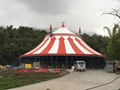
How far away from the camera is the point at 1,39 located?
167 ft

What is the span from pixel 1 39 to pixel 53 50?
2125 centimetres

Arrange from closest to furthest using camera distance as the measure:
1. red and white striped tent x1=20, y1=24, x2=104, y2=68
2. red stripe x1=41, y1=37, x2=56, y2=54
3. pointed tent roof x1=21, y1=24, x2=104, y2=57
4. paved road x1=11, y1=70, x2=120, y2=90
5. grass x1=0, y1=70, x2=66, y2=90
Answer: paved road x1=11, y1=70, x2=120, y2=90 < grass x1=0, y1=70, x2=66, y2=90 < red and white striped tent x1=20, y1=24, x2=104, y2=68 < pointed tent roof x1=21, y1=24, x2=104, y2=57 < red stripe x1=41, y1=37, x2=56, y2=54

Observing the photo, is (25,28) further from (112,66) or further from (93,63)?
(112,66)

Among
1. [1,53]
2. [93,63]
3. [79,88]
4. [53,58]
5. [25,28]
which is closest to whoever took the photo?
[79,88]

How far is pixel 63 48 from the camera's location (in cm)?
3425

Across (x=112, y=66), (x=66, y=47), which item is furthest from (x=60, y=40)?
(x=112, y=66)

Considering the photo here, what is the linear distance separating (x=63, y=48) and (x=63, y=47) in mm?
346

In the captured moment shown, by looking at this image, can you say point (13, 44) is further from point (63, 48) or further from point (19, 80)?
point (19, 80)

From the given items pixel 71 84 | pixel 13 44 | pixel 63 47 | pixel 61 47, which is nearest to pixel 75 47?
pixel 63 47

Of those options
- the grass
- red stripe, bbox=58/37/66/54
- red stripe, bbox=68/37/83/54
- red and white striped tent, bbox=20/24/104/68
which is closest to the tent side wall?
red and white striped tent, bbox=20/24/104/68

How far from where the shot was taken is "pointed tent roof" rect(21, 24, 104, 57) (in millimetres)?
32594

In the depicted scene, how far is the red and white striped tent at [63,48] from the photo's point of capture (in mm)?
32344

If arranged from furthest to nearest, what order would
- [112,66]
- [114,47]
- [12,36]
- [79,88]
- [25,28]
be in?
1. [25,28]
2. [12,36]
3. [114,47]
4. [112,66]
5. [79,88]

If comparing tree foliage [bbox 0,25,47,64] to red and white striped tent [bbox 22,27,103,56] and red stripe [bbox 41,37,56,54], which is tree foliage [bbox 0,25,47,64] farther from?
red stripe [bbox 41,37,56,54]
